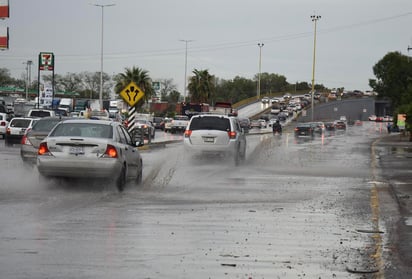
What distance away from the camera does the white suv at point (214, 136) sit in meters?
26.3

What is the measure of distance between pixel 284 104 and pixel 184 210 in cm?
13262

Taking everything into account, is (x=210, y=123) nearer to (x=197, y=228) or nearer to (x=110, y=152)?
(x=110, y=152)

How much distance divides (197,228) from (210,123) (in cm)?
1642

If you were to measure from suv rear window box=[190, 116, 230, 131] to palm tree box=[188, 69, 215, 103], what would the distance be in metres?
82.3

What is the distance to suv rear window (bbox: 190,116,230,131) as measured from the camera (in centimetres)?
2669

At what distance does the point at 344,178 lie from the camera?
67.6ft

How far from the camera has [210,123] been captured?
2686cm

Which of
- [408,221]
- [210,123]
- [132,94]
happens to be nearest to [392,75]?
[132,94]

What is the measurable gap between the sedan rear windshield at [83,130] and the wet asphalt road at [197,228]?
1088mm

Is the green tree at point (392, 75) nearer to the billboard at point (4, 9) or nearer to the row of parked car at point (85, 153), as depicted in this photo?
the billboard at point (4, 9)

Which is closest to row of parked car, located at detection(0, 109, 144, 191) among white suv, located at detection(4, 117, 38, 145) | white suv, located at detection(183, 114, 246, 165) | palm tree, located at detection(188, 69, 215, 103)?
white suv, located at detection(183, 114, 246, 165)

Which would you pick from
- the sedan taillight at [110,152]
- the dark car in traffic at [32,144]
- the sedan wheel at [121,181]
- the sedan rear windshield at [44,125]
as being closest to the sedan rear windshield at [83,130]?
the sedan taillight at [110,152]

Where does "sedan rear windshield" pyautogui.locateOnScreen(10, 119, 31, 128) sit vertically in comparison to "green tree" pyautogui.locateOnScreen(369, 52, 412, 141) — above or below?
below

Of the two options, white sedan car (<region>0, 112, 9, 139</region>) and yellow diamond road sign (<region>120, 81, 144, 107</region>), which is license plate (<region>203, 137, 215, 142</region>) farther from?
white sedan car (<region>0, 112, 9, 139</region>)
